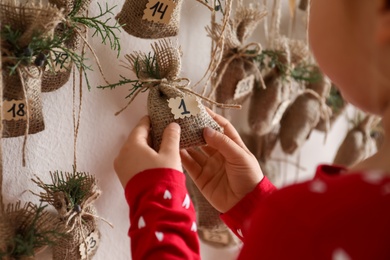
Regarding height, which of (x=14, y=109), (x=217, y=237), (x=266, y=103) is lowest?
(x=217, y=237)

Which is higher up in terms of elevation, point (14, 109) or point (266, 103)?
point (14, 109)

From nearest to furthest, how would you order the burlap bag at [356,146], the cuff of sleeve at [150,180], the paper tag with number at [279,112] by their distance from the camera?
1. the cuff of sleeve at [150,180]
2. the paper tag with number at [279,112]
3. the burlap bag at [356,146]

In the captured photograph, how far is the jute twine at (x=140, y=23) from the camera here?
73 cm

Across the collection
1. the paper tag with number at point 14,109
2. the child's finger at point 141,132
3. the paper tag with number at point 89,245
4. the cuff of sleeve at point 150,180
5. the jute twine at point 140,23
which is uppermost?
the jute twine at point 140,23

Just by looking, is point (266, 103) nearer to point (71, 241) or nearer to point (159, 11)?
point (159, 11)

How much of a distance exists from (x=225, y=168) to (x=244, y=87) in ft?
0.80

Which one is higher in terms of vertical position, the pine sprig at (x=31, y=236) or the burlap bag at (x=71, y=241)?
the pine sprig at (x=31, y=236)

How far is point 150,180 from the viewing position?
1.88 feet

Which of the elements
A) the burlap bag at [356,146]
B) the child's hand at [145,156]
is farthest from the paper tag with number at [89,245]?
the burlap bag at [356,146]

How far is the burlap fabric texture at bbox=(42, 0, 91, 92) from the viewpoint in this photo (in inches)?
25.8

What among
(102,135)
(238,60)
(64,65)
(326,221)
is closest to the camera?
(326,221)

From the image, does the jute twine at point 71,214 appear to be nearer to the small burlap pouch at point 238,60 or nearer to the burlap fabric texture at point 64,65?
the burlap fabric texture at point 64,65

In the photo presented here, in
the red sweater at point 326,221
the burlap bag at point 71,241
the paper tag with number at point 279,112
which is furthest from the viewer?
the paper tag with number at point 279,112

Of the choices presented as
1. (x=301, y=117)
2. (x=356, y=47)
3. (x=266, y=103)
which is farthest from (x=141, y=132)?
(x=301, y=117)
